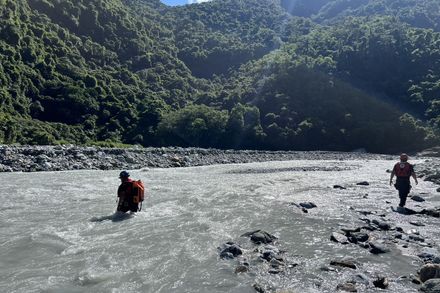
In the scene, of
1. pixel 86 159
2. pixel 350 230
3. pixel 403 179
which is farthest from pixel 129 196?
pixel 86 159

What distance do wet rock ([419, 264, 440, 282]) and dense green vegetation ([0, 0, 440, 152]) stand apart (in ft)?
177

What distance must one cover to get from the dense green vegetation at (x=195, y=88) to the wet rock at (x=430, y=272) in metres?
54.0

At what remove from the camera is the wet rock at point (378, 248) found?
31.5 ft

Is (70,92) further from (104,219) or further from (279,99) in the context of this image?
(104,219)

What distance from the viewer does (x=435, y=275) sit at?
301 inches

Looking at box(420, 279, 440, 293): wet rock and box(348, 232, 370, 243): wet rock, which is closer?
box(420, 279, 440, 293): wet rock

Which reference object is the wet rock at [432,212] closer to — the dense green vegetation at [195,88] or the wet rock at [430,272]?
the wet rock at [430,272]

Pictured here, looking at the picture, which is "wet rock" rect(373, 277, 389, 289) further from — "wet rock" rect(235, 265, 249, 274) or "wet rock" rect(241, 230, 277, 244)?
"wet rock" rect(241, 230, 277, 244)

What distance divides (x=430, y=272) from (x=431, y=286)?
2.34 feet

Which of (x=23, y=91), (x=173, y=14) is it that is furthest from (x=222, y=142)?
(x=173, y=14)

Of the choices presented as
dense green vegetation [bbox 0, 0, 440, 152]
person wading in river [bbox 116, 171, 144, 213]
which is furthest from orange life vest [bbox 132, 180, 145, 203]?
dense green vegetation [bbox 0, 0, 440, 152]

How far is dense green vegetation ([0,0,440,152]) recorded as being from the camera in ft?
274

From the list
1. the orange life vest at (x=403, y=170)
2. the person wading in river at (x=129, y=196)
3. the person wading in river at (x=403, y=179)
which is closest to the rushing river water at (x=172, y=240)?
the person wading in river at (x=129, y=196)

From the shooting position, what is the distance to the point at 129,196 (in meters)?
13.8
